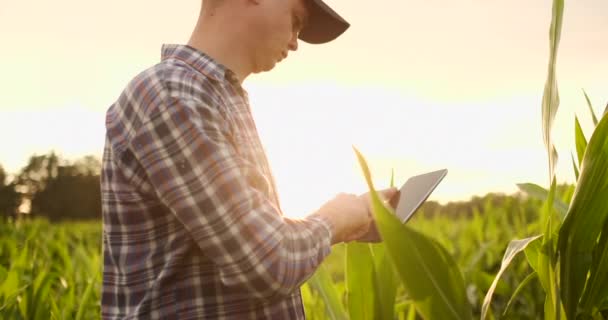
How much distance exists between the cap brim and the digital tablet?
0.35 m

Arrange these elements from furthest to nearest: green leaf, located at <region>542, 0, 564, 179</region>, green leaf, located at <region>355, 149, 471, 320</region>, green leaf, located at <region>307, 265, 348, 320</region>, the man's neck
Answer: green leaf, located at <region>307, 265, 348, 320</region> < the man's neck < green leaf, located at <region>542, 0, 564, 179</region> < green leaf, located at <region>355, 149, 471, 320</region>

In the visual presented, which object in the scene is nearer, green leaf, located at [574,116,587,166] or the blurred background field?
green leaf, located at [574,116,587,166]

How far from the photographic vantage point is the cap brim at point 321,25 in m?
1.29

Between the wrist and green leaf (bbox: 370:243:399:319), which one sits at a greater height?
the wrist

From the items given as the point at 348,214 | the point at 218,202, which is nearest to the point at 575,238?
the point at 348,214

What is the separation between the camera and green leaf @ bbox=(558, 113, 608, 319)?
0.98 m

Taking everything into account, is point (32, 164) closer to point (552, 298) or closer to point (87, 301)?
point (87, 301)

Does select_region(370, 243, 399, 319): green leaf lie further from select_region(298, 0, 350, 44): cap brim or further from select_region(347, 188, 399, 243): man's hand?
select_region(298, 0, 350, 44): cap brim

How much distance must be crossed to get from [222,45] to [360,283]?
0.51 metres

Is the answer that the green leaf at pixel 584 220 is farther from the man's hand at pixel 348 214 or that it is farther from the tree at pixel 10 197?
the tree at pixel 10 197

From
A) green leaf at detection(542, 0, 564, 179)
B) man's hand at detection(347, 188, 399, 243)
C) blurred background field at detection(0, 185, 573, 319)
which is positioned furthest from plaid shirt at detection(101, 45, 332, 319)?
blurred background field at detection(0, 185, 573, 319)

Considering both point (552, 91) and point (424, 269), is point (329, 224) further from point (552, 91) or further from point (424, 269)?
point (552, 91)

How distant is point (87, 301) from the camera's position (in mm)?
1968

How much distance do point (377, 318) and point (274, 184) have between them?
35 centimetres
